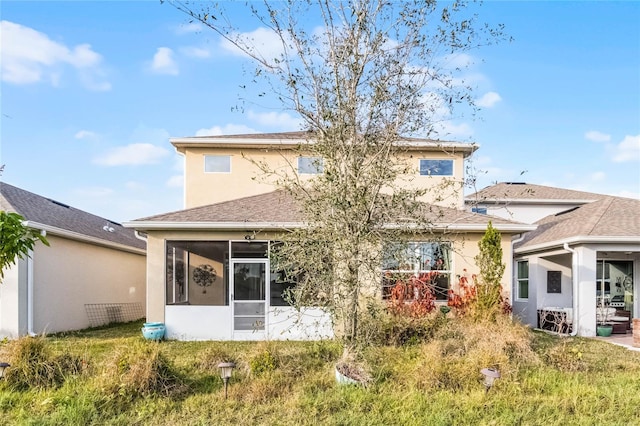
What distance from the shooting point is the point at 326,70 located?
7.50m

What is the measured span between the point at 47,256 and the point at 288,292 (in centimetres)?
926

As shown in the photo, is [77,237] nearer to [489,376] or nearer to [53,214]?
[53,214]

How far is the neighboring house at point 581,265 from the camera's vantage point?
12328 mm

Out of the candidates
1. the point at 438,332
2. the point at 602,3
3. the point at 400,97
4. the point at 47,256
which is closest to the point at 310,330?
the point at 438,332

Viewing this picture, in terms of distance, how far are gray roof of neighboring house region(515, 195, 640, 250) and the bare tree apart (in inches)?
293

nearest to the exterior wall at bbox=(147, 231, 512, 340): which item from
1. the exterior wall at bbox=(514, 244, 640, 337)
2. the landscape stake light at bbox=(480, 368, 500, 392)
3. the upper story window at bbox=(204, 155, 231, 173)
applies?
the exterior wall at bbox=(514, 244, 640, 337)

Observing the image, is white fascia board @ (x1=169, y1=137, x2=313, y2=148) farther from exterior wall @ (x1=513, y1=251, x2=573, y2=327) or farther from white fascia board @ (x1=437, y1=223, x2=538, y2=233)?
exterior wall @ (x1=513, y1=251, x2=573, y2=327)

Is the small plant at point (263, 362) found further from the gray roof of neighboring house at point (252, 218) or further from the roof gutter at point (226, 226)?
the roof gutter at point (226, 226)

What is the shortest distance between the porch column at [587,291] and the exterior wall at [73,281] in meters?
14.9

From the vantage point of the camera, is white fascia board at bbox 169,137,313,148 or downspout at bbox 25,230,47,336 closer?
downspout at bbox 25,230,47,336

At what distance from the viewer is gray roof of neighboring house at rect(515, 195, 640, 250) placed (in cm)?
1222

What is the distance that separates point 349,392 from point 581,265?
910cm

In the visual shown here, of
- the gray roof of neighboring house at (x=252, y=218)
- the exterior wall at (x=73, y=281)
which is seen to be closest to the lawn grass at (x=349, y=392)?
the gray roof of neighboring house at (x=252, y=218)

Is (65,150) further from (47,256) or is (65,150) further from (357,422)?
(357,422)
